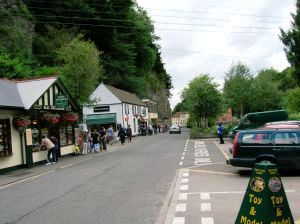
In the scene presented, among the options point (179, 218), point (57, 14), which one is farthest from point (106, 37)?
point (179, 218)

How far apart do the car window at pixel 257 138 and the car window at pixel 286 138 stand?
26 cm

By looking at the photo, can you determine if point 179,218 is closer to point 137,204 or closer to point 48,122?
point 137,204

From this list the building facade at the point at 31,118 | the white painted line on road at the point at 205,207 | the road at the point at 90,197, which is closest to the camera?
the road at the point at 90,197

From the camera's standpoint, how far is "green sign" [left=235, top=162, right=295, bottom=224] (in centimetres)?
635

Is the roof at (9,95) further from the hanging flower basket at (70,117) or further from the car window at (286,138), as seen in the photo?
the car window at (286,138)

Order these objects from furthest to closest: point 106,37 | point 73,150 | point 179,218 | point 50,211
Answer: point 106,37 < point 73,150 < point 50,211 < point 179,218

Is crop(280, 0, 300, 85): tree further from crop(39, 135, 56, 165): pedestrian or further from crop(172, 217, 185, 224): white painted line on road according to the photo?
crop(172, 217, 185, 224): white painted line on road

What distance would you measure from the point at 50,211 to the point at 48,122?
17095mm

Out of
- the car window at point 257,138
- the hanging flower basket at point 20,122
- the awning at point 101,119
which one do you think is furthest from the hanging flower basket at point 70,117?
the awning at point 101,119

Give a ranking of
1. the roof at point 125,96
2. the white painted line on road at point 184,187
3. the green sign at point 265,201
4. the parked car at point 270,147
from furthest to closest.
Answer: the roof at point 125,96 → the parked car at point 270,147 → the white painted line on road at point 184,187 → the green sign at point 265,201

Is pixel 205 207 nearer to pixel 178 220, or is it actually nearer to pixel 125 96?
pixel 178 220

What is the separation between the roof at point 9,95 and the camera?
21859 millimetres

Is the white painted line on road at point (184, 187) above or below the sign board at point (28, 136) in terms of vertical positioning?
below

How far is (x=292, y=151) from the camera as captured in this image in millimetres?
14797
